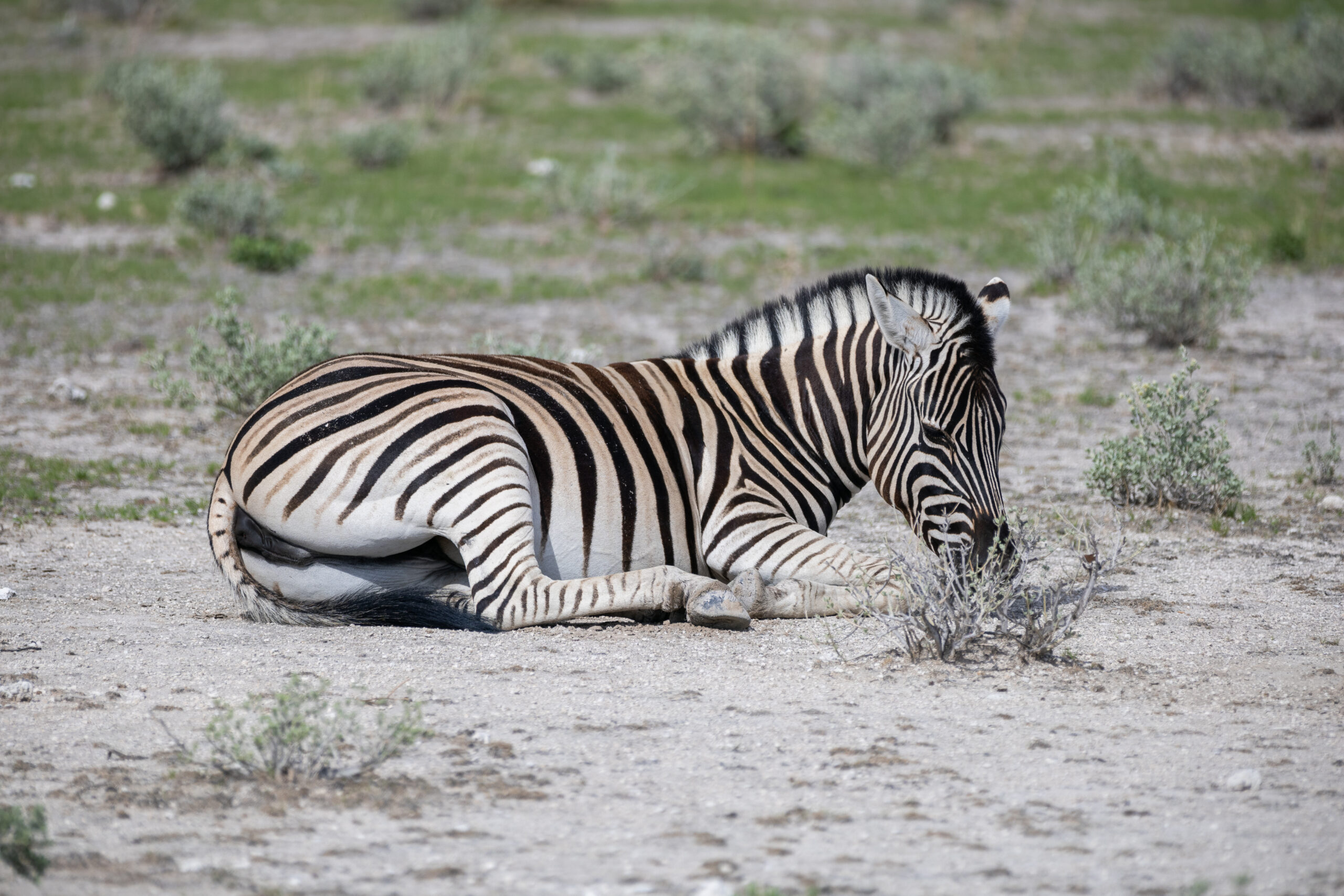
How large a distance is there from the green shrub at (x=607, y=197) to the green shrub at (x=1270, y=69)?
11854mm

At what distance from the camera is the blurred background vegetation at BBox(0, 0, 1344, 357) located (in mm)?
13812

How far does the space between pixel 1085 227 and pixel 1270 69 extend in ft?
33.7

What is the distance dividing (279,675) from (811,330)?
277 cm

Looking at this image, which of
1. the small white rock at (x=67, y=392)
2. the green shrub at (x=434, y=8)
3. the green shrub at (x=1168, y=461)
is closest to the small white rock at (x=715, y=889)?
the green shrub at (x=1168, y=461)

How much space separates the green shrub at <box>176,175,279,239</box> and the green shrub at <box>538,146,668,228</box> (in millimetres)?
3459

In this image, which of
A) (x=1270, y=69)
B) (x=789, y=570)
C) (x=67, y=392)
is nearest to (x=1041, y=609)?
(x=789, y=570)

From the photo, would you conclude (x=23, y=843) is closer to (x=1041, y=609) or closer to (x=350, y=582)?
(x=350, y=582)

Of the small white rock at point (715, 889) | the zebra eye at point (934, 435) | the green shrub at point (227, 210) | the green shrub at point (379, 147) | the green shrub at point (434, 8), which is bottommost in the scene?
the small white rock at point (715, 889)

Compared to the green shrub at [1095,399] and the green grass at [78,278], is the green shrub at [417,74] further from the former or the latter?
the green shrub at [1095,399]

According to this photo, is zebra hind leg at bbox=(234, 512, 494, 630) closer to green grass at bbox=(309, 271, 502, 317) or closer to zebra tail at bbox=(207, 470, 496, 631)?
zebra tail at bbox=(207, 470, 496, 631)

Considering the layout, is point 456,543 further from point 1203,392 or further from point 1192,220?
point 1192,220

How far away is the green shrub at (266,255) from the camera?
13938 mm

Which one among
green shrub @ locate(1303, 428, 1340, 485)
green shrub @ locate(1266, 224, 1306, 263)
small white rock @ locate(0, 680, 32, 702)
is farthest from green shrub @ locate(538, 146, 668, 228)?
small white rock @ locate(0, 680, 32, 702)

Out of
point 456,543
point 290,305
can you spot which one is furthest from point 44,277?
point 456,543
